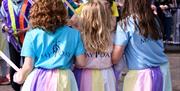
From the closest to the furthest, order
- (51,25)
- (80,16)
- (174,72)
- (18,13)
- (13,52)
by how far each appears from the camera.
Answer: (51,25) < (80,16) < (18,13) < (13,52) < (174,72)

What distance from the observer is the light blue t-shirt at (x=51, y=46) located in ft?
13.0

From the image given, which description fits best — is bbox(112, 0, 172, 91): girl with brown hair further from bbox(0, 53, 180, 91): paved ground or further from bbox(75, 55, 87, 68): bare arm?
bbox(0, 53, 180, 91): paved ground

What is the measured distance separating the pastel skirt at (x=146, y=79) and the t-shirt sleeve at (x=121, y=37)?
0.32m

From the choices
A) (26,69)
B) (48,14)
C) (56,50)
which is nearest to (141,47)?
(56,50)

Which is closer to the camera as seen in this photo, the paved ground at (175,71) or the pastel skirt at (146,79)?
the pastel skirt at (146,79)

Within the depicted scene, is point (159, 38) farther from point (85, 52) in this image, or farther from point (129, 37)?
point (85, 52)

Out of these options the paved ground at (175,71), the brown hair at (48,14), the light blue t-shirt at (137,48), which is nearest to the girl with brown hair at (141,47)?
the light blue t-shirt at (137,48)

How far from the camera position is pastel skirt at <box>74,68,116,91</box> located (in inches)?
168

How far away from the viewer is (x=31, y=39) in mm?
3959

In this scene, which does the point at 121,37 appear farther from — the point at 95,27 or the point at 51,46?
the point at 51,46

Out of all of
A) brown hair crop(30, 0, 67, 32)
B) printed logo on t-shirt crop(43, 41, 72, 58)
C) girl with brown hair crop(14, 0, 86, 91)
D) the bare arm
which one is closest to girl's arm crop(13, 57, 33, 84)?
girl with brown hair crop(14, 0, 86, 91)

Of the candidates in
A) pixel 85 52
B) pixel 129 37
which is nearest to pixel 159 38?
pixel 129 37

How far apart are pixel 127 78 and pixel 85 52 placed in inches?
20.4

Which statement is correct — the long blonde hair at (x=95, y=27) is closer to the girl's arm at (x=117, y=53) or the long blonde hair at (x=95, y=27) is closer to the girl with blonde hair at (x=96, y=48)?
the girl with blonde hair at (x=96, y=48)
